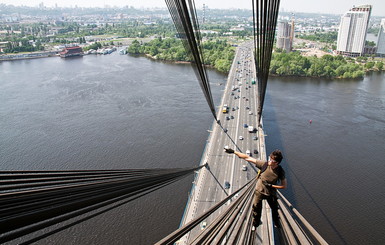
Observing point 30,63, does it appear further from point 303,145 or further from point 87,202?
point 87,202

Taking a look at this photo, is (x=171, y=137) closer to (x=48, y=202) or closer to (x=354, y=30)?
(x=48, y=202)

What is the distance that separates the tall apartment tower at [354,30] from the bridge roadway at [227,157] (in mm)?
27227

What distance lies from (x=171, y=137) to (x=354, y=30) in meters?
39.0

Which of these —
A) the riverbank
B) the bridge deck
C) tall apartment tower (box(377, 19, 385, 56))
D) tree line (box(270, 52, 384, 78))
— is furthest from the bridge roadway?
the riverbank

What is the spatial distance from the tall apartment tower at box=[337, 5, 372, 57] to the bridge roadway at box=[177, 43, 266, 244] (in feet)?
89.3

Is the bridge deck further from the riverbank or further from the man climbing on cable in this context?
the riverbank

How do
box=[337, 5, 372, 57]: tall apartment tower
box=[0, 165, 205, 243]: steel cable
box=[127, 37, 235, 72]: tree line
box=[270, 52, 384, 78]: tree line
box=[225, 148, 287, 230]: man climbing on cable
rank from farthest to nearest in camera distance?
1. box=[337, 5, 372, 57]: tall apartment tower
2. box=[127, 37, 235, 72]: tree line
3. box=[270, 52, 384, 78]: tree line
4. box=[225, 148, 287, 230]: man climbing on cable
5. box=[0, 165, 205, 243]: steel cable

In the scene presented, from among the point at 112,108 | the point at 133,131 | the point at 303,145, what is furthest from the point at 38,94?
the point at 303,145

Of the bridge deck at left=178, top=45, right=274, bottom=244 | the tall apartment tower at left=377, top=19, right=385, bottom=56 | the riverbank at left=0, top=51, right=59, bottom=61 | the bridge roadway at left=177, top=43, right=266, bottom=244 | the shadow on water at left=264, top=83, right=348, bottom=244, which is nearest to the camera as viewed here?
the bridge deck at left=178, top=45, right=274, bottom=244

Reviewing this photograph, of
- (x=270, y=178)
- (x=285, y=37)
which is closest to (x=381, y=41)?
(x=285, y=37)

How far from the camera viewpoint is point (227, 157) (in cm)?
1208

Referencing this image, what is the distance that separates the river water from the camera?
952 centimetres

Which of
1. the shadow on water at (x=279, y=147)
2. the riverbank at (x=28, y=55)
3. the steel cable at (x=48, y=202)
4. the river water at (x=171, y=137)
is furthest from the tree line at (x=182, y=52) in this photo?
the steel cable at (x=48, y=202)

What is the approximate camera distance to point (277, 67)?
31344 mm
